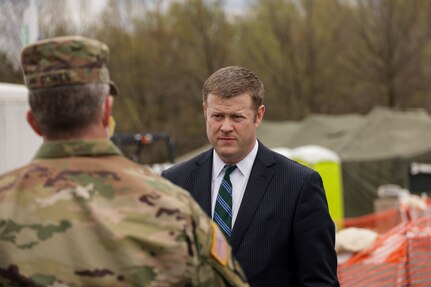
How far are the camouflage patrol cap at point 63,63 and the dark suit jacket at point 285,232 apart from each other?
3.95 ft

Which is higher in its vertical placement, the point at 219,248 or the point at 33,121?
the point at 33,121

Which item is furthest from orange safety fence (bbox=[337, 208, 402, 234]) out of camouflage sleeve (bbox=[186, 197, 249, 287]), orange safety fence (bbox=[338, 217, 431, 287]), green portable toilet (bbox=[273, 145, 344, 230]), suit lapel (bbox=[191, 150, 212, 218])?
camouflage sleeve (bbox=[186, 197, 249, 287])

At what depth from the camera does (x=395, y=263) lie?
6652 millimetres

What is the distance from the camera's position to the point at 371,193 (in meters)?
21.7

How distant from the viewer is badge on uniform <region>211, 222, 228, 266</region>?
2.00m

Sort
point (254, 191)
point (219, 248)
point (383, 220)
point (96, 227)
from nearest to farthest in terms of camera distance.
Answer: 1. point (96, 227)
2. point (219, 248)
3. point (254, 191)
4. point (383, 220)

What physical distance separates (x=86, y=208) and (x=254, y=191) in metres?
1.28

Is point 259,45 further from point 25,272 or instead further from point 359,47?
point 25,272

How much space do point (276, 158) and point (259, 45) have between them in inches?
1322

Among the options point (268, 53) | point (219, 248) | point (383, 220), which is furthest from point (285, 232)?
point (268, 53)

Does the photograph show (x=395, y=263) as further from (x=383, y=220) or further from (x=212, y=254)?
(x=383, y=220)

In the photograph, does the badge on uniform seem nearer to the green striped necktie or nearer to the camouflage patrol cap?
the camouflage patrol cap

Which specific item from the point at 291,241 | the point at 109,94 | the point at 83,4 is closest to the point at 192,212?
the point at 109,94

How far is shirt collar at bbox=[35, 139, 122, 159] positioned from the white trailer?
860 cm
